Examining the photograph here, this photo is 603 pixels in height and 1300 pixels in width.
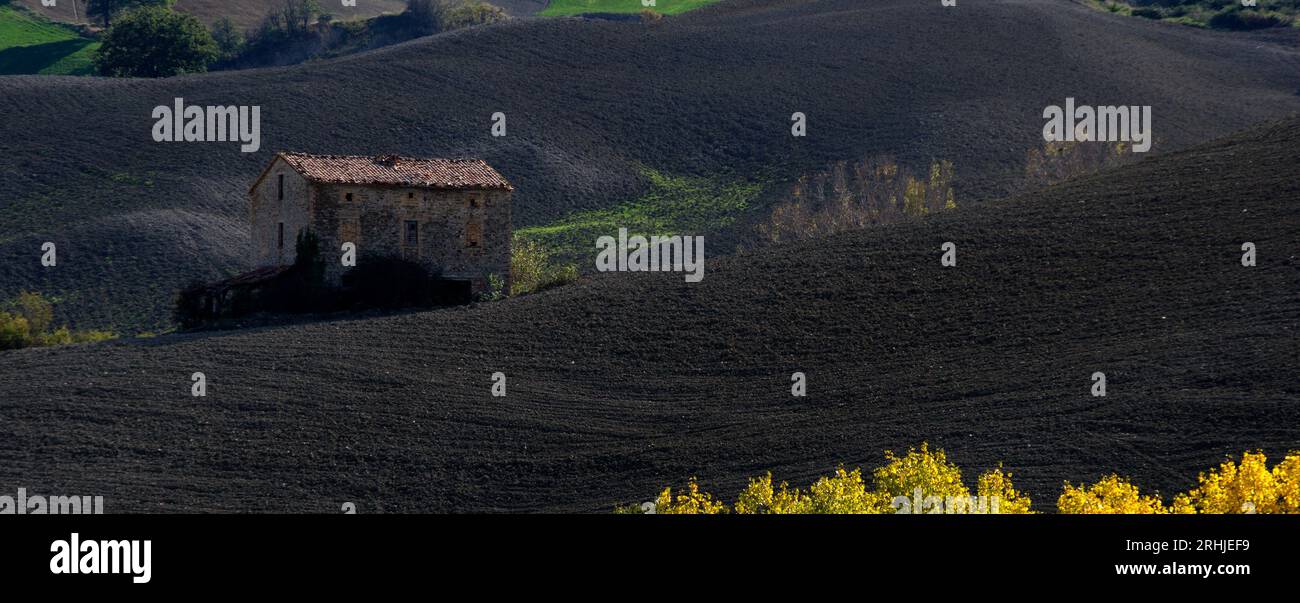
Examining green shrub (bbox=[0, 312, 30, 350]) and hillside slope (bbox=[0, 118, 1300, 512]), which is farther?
green shrub (bbox=[0, 312, 30, 350])

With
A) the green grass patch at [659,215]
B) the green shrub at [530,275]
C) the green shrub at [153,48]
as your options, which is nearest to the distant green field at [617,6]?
the green shrub at [153,48]

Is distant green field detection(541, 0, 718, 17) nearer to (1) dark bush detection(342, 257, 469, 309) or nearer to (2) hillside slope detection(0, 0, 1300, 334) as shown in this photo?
(2) hillside slope detection(0, 0, 1300, 334)

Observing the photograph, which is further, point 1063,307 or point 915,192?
point 915,192

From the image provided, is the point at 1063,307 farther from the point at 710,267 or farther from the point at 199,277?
the point at 199,277

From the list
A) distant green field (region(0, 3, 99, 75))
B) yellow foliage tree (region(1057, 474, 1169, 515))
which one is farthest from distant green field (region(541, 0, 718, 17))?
yellow foliage tree (region(1057, 474, 1169, 515))
